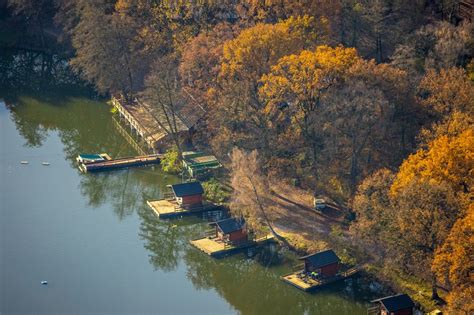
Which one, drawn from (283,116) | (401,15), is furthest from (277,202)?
(401,15)

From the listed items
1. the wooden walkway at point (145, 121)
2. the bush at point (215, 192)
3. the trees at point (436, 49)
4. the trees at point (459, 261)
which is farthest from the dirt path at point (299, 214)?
the trees at point (436, 49)

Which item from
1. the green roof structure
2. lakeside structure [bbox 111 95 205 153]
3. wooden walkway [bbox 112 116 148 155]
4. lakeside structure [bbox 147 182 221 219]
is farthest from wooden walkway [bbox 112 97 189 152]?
lakeside structure [bbox 147 182 221 219]

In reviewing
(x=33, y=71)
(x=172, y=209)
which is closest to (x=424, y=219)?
(x=172, y=209)

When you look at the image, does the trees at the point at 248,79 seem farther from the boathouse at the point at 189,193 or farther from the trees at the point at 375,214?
the trees at the point at 375,214

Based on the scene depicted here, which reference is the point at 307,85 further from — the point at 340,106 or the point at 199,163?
the point at 199,163

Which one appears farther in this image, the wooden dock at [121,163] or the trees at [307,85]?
the wooden dock at [121,163]

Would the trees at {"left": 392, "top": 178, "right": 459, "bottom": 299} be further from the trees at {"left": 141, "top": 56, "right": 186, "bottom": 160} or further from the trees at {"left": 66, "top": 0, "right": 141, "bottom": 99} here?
the trees at {"left": 66, "top": 0, "right": 141, "bottom": 99}
